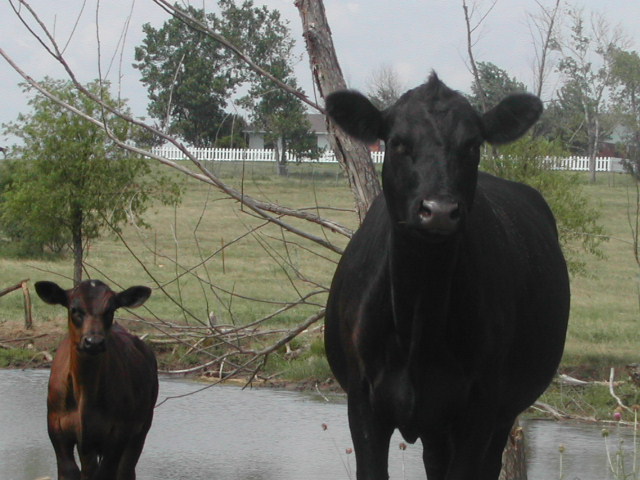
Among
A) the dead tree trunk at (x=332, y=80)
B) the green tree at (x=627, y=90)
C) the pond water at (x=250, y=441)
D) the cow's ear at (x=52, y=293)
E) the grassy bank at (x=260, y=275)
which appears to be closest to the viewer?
the dead tree trunk at (x=332, y=80)

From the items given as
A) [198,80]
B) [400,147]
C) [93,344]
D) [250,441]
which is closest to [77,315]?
[93,344]

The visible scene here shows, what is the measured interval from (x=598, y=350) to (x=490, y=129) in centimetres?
1242

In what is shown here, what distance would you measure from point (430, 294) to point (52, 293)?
4.37 metres

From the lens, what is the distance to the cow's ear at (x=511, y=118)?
13.7 ft

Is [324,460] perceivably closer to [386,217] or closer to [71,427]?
[71,427]

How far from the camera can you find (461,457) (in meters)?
4.24

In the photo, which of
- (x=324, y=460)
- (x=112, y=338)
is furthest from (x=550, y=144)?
(x=112, y=338)

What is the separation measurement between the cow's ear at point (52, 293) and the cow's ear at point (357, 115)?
3924 mm

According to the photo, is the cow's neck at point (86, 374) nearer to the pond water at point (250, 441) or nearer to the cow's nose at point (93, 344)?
the cow's nose at point (93, 344)

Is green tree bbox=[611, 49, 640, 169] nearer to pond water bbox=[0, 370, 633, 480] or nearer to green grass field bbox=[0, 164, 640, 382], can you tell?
green grass field bbox=[0, 164, 640, 382]

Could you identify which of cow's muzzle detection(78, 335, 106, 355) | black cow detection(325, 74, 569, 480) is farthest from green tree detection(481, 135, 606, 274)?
black cow detection(325, 74, 569, 480)

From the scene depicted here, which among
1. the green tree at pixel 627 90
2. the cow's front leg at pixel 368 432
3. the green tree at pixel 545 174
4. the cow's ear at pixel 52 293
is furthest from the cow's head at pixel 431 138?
the green tree at pixel 627 90

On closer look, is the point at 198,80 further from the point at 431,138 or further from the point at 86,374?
the point at 431,138

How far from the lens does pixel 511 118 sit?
4199mm
